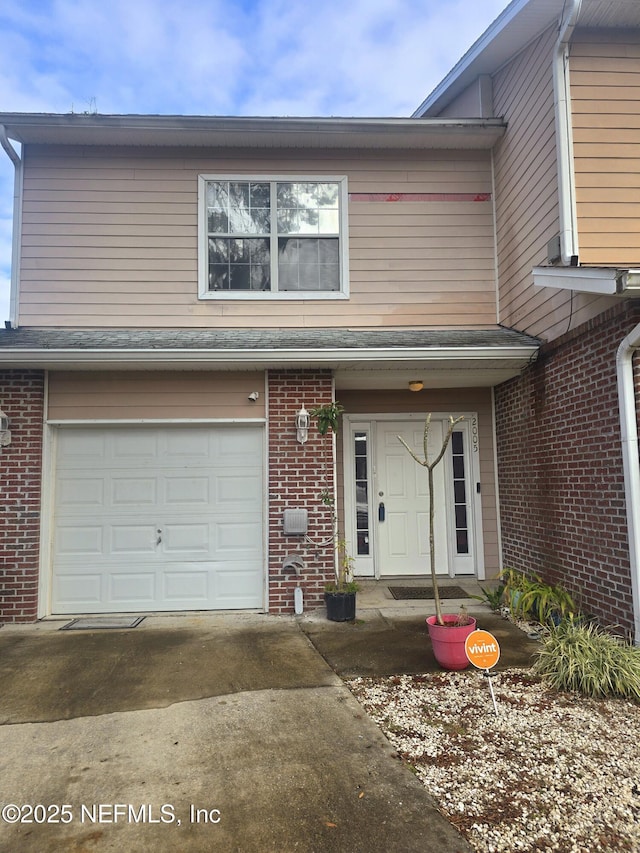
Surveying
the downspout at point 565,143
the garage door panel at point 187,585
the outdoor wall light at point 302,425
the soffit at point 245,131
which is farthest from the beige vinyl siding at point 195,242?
the garage door panel at point 187,585

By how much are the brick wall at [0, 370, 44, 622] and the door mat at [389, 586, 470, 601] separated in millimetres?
4175

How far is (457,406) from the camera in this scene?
6.82 meters

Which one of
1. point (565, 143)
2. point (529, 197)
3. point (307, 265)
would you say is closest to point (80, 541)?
point (307, 265)

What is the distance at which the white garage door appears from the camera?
568 cm

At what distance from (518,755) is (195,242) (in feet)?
20.3

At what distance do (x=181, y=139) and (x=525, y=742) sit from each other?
714 centimetres

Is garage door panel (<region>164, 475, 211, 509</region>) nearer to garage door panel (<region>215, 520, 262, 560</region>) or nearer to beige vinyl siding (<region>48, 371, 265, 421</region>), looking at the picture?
garage door panel (<region>215, 520, 262, 560</region>)

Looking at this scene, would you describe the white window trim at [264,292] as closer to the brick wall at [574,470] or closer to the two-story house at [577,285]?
the two-story house at [577,285]

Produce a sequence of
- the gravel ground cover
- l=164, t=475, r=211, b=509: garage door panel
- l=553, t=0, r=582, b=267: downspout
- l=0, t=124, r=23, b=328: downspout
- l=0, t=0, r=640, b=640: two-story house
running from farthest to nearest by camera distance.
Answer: l=0, t=124, r=23, b=328: downspout
l=164, t=475, r=211, b=509: garage door panel
l=0, t=0, r=640, b=640: two-story house
l=553, t=0, r=582, b=267: downspout
the gravel ground cover

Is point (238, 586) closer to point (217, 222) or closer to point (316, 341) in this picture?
point (316, 341)

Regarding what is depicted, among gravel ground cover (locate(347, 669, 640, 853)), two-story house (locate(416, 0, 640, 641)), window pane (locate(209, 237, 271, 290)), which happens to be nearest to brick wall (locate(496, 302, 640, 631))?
two-story house (locate(416, 0, 640, 641))

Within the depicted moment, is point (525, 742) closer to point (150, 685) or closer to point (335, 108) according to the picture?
point (150, 685)

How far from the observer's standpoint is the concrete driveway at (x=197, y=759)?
7.27ft

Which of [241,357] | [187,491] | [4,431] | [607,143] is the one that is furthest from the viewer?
[187,491]
